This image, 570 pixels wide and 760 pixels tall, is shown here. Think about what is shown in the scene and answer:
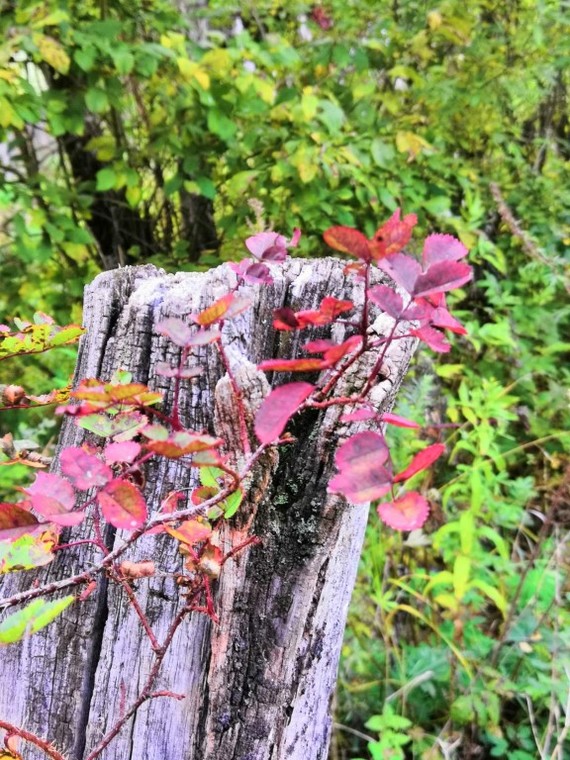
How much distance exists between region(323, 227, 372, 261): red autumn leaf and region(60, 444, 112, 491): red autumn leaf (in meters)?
0.33

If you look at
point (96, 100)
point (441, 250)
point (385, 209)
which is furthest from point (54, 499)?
point (385, 209)

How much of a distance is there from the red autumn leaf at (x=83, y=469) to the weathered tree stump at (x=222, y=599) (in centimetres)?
16

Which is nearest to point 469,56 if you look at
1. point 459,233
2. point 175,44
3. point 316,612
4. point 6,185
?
point 459,233

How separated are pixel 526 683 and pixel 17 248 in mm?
2274

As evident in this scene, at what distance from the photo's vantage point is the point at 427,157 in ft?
9.23

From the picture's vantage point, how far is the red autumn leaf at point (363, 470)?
499 mm

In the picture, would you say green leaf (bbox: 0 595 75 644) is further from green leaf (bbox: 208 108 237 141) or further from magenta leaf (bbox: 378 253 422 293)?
green leaf (bbox: 208 108 237 141)

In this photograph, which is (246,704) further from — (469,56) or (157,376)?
(469,56)

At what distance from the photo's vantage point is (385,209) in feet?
9.09

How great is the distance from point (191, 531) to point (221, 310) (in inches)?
10.8

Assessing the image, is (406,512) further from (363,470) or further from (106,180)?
(106,180)

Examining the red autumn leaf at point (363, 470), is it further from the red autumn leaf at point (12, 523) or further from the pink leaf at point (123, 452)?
the red autumn leaf at point (12, 523)

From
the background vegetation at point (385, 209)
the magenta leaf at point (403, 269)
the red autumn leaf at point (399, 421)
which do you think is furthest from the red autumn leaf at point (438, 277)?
the background vegetation at point (385, 209)

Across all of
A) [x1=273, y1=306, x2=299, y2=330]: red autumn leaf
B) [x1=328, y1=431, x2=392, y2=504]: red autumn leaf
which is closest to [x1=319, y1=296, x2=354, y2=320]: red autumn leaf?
[x1=273, y1=306, x2=299, y2=330]: red autumn leaf
